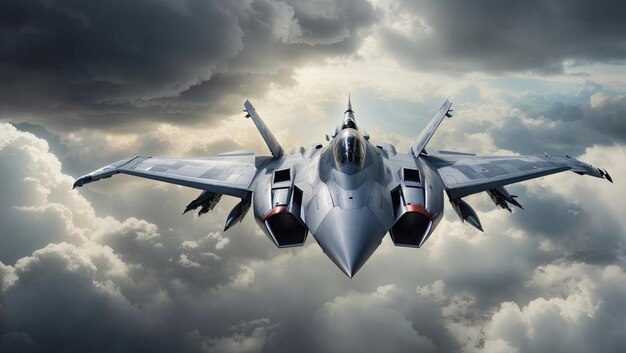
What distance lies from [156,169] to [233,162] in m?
4.07

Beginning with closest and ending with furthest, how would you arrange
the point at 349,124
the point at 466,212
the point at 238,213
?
the point at 238,213 → the point at 466,212 → the point at 349,124

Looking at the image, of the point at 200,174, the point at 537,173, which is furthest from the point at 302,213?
the point at 537,173

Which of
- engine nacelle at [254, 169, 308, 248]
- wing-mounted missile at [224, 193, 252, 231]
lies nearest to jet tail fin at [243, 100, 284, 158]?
wing-mounted missile at [224, 193, 252, 231]

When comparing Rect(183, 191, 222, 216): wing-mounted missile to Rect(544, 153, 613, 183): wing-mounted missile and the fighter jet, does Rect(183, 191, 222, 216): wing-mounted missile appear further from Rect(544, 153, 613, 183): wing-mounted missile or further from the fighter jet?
Rect(544, 153, 613, 183): wing-mounted missile

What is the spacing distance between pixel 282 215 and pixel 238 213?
4.07 metres

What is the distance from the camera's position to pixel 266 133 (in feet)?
61.0

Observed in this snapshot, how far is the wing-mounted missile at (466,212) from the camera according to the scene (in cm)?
1626

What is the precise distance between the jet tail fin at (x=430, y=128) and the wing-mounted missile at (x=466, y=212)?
3226 millimetres

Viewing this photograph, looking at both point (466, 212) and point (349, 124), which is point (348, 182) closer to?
point (349, 124)

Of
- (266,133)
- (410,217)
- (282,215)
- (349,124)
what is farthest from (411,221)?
(266,133)

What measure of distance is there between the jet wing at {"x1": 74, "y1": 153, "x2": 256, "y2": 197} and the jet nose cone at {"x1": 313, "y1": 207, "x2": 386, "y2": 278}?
626 cm

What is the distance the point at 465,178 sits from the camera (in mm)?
16906

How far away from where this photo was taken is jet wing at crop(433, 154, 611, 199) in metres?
16.3

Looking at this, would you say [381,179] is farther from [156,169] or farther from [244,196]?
[156,169]
